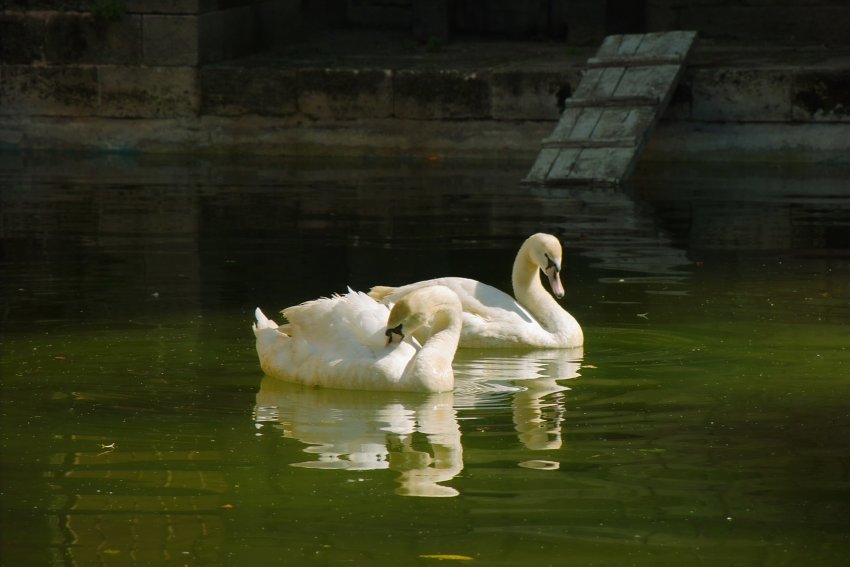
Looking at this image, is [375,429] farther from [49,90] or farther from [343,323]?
[49,90]

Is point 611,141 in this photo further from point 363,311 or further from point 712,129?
point 363,311

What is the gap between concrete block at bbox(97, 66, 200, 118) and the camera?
54.9ft

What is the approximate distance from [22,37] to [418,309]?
10.7 meters

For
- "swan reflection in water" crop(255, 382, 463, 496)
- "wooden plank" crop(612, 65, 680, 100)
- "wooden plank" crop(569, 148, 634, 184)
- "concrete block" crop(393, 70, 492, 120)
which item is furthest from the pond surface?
"concrete block" crop(393, 70, 492, 120)

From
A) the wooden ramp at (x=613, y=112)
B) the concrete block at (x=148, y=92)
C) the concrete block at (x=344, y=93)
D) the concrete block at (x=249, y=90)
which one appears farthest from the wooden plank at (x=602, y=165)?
the concrete block at (x=148, y=92)

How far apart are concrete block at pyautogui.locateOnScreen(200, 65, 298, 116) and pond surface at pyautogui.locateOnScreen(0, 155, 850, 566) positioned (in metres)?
3.53

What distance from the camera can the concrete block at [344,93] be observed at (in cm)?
1633

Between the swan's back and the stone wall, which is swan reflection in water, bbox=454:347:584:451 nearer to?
the swan's back

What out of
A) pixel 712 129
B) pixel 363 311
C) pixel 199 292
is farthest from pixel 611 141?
pixel 363 311

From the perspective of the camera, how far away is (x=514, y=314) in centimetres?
837

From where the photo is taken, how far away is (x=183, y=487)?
18.5 feet

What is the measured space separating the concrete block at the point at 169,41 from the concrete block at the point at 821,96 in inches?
219

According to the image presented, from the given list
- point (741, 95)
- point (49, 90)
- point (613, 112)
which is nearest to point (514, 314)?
point (613, 112)

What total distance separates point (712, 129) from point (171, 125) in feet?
16.8
